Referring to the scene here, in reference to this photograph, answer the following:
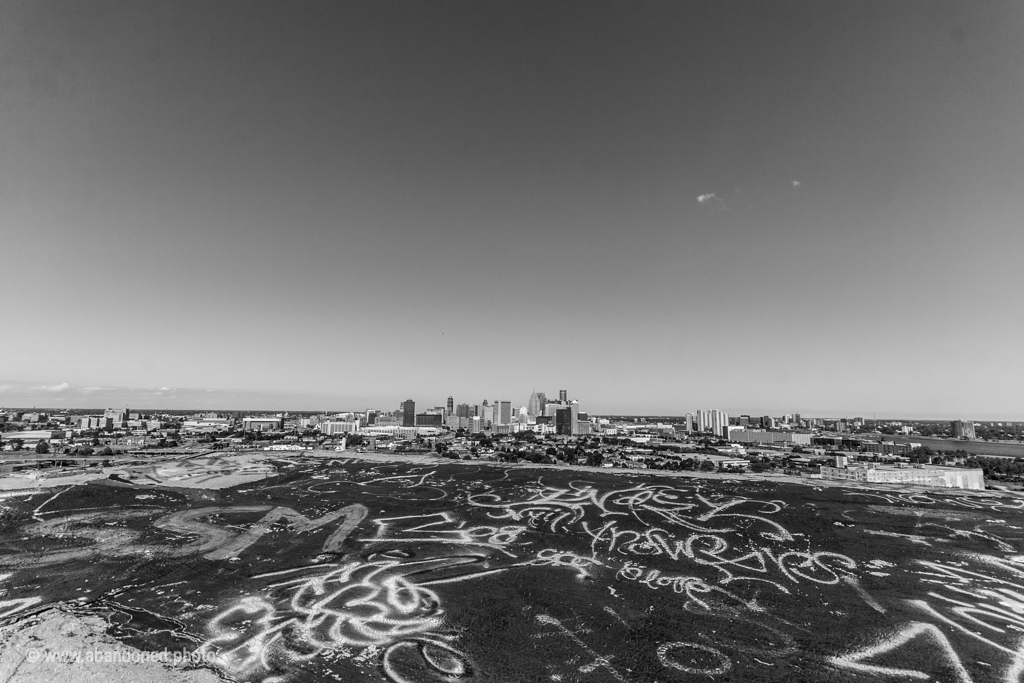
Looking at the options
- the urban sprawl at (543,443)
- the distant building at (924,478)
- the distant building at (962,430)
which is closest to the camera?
the distant building at (924,478)

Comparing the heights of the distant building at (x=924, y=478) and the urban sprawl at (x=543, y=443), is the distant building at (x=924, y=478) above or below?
above

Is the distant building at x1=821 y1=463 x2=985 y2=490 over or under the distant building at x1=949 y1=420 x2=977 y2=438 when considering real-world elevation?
over

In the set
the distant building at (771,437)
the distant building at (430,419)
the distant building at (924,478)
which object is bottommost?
the distant building at (430,419)

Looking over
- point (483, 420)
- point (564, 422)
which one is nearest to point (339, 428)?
point (483, 420)

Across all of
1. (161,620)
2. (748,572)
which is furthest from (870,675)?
(161,620)

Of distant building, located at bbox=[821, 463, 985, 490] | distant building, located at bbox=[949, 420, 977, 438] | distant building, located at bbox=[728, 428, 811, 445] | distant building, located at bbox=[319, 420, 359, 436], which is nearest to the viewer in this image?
distant building, located at bbox=[821, 463, 985, 490]

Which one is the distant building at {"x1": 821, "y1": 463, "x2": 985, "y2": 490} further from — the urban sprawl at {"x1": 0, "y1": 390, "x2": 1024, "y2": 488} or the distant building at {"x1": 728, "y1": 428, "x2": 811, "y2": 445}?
the distant building at {"x1": 728, "y1": 428, "x2": 811, "y2": 445}

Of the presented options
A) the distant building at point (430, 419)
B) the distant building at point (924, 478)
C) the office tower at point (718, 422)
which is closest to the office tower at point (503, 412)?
the distant building at point (430, 419)

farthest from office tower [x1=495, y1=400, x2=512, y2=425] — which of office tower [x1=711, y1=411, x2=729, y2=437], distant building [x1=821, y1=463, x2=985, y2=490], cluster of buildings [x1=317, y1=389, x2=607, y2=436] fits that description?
distant building [x1=821, y1=463, x2=985, y2=490]

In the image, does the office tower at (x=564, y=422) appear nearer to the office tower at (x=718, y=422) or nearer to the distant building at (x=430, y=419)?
the office tower at (x=718, y=422)

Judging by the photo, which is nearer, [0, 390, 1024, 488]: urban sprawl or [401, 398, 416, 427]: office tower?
[0, 390, 1024, 488]: urban sprawl

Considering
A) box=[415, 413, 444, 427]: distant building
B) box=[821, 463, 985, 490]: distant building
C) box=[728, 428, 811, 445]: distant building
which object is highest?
box=[821, 463, 985, 490]: distant building

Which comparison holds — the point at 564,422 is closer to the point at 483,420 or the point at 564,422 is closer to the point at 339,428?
the point at 483,420
